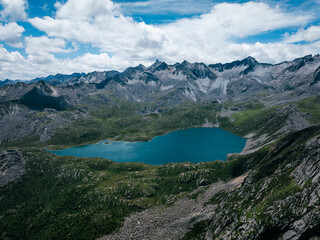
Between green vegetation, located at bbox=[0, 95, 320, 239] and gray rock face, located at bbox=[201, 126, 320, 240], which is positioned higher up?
gray rock face, located at bbox=[201, 126, 320, 240]

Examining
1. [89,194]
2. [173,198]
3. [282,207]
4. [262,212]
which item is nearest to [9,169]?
[89,194]

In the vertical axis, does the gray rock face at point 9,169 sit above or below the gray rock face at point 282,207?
below

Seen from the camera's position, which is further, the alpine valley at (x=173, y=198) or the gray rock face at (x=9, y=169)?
the gray rock face at (x=9, y=169)

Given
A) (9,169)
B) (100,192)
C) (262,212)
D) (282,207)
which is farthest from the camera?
(9,169)

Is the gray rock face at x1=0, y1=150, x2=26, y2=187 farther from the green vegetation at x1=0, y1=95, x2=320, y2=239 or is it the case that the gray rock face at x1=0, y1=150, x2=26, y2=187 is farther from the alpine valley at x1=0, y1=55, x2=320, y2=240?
the green vegetation at x1=0, y1=95, x2=320, y2=239

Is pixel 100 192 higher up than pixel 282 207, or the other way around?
pixel 282 207

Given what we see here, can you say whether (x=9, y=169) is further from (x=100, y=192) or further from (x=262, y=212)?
(x=262, y=212)

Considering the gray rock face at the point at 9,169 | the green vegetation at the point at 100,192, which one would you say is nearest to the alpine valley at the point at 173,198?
the green vegetation at the point at 100,192

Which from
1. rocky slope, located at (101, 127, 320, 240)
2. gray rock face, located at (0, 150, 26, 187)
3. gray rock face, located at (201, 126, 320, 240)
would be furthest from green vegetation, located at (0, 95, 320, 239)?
gray rock face, located at (0, 150, 26, 187)

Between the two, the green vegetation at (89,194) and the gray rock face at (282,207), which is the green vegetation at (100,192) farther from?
the gray rock face at (282,207)

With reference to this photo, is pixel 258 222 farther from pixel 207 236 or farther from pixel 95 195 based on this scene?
pixel 95 195

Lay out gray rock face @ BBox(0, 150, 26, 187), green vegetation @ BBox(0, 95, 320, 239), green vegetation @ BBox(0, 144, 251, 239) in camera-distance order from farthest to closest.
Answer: gray rock face @ BBox(0, 150, 26, 187), green vegetation @ BBox(0, 144, 251, 239), green vegetation @ BBox(0, 95, 320, 239)
